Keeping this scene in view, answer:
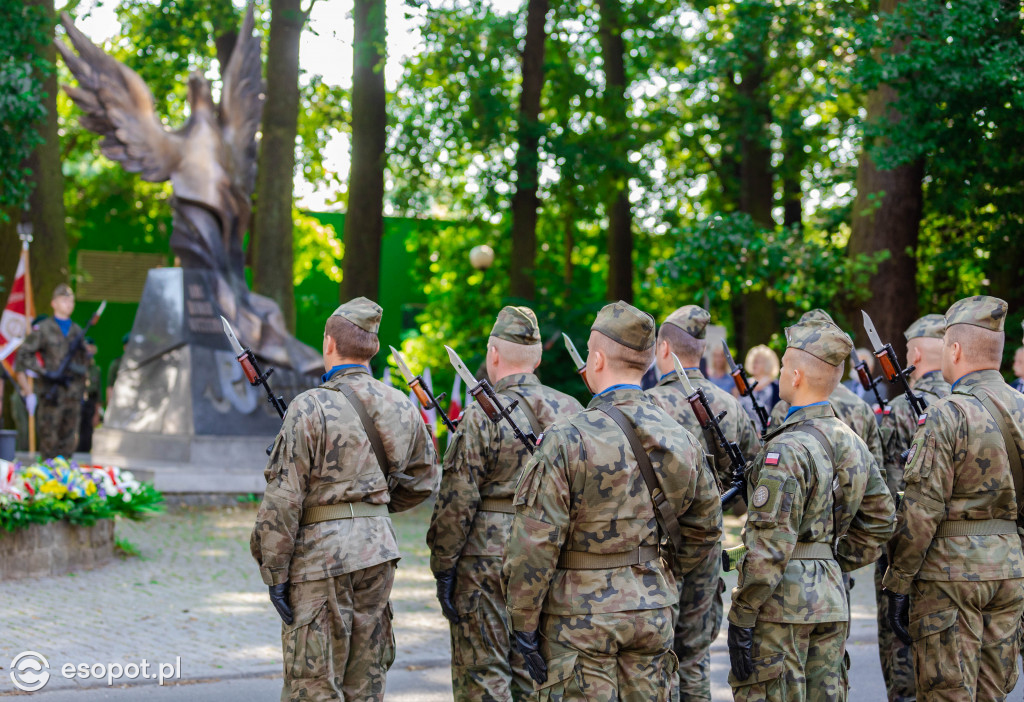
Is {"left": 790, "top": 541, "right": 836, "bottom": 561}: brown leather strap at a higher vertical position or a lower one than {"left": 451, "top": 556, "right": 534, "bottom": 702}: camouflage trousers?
higher

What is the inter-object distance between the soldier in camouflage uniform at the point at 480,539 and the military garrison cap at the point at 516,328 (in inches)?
9.2

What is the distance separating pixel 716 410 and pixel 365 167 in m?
14.4

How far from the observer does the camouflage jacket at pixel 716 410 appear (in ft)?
20.0

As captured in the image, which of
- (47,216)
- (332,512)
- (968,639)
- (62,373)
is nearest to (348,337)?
(332,512)

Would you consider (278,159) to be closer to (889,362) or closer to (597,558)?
(889,362)

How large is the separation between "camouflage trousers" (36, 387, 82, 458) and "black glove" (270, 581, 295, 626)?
32.9ft

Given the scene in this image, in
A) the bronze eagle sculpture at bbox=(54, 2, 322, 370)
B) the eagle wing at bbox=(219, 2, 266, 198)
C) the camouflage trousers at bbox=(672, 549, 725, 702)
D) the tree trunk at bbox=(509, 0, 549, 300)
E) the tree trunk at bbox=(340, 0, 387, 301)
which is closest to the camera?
the camouflage trousers at bbox=(672, 549, 725, 702)

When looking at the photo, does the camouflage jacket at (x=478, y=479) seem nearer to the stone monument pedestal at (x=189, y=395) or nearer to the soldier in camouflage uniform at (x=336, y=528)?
the soldier in camouflage uniform at (x=336, y=528)

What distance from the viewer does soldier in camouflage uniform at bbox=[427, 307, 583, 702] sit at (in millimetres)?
5609

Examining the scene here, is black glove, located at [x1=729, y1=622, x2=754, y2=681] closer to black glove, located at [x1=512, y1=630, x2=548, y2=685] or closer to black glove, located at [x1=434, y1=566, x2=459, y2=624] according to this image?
black glove, located at [x1=512, y1=630, x2=548, y2=685]

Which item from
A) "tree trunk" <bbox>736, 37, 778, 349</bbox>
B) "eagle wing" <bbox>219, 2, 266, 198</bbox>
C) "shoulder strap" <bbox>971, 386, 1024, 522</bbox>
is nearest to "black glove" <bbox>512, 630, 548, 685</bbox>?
"shoulder strap" <bbox>971, 386, 1024, 522</bbox>

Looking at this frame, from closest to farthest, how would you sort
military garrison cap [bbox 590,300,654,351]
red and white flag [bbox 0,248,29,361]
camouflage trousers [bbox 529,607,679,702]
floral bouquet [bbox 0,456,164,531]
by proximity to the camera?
1. camouflage trousers [bbox 529,607,679,702]
2. military garrison cap [bbox 590,300,654,351]
3. floral bouquet [bbox 0,456,164,531]
4. red and white flag [bbox 0,248,29,361]

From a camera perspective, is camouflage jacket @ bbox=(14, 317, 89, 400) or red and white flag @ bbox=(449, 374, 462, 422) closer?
camouflage jacket @ bbox=(14, 317, 89, 400)

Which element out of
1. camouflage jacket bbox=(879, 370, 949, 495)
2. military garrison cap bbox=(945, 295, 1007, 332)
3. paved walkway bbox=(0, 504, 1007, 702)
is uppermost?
military garrison cap bbox=(945, 295, 1007, 332)
